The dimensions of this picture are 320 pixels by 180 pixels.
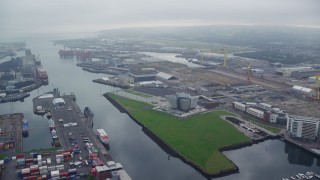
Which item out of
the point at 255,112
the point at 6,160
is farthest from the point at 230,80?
the point at 6,160

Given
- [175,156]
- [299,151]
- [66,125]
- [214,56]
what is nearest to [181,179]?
[175,156]

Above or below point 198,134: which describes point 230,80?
above

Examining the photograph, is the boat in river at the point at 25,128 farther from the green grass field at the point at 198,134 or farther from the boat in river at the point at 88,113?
the green grass field at the point at 198,134

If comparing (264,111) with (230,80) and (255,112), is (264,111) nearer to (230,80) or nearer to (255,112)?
(255,112)

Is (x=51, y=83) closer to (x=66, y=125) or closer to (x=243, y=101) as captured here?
(x=66, y=125)

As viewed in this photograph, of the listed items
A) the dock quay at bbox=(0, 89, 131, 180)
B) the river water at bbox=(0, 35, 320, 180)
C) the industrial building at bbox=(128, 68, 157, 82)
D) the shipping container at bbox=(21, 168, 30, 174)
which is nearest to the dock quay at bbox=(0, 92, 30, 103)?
the river water at bbox=(0, 35, 320, 180)
